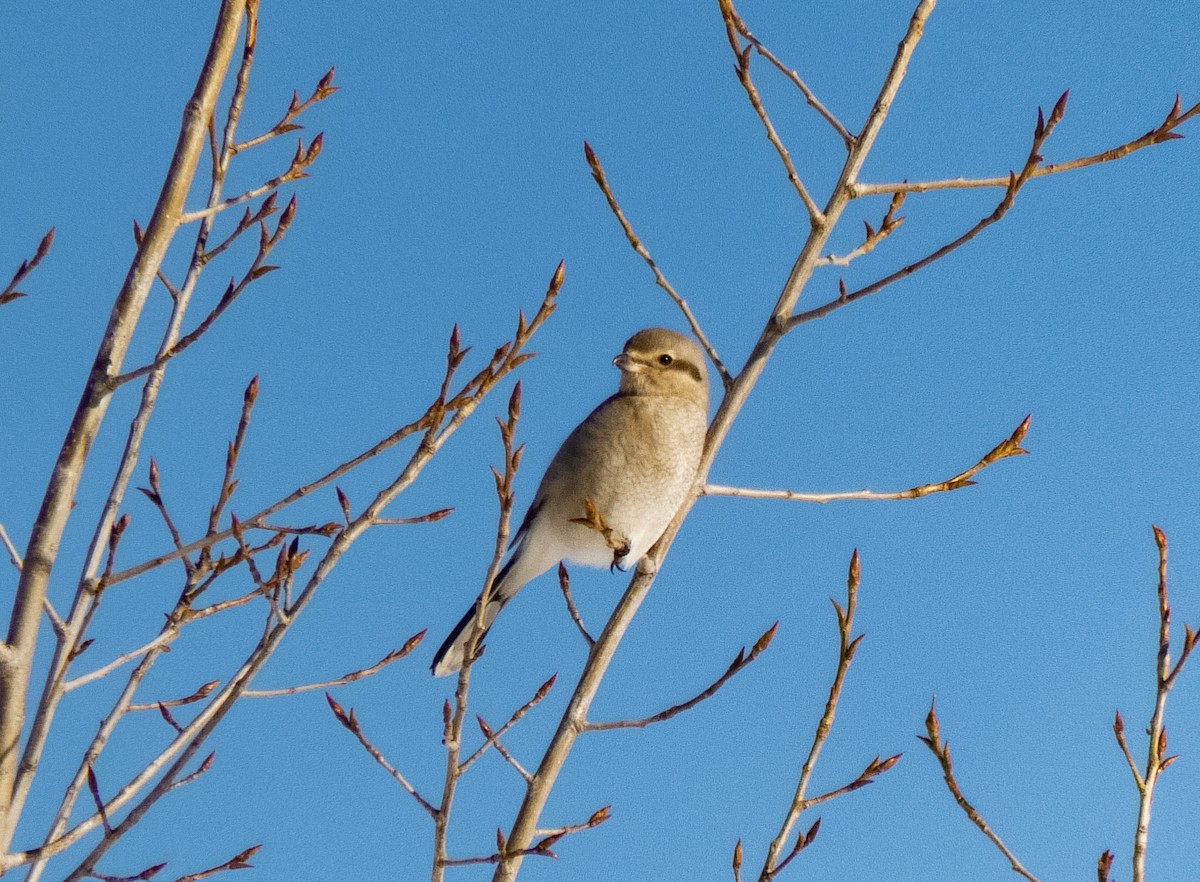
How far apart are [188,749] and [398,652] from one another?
107cm

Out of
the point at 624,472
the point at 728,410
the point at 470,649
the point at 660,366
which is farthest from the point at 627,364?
the point at 470,649

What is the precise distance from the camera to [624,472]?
5055 mm

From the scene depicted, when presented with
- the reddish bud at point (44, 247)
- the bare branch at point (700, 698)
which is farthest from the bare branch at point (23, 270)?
the bare branch at point (700, 698)

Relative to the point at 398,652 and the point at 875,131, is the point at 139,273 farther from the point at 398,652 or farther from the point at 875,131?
the point at 875,131

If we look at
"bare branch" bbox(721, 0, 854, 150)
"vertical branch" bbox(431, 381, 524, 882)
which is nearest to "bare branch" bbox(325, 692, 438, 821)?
"vertical branch" bbox(431, 381, 524, 882)

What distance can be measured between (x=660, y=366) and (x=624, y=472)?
1.78 ft

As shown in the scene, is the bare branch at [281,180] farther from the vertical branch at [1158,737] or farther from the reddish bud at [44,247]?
the vertical branch at [1158,737]

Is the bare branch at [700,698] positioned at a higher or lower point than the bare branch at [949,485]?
lower

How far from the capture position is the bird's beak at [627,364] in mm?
5293

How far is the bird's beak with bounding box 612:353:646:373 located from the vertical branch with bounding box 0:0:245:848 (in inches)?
94.4

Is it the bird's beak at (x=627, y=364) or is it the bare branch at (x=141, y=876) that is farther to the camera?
the bird's beak at (x=627, y=364)

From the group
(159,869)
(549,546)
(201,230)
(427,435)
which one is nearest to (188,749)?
(159,869)

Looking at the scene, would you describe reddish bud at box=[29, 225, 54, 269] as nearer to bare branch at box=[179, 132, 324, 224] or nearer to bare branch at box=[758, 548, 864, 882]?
bare branch at box=[179, 132, 324, 224]

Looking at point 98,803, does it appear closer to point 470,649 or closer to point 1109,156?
point 470,649
